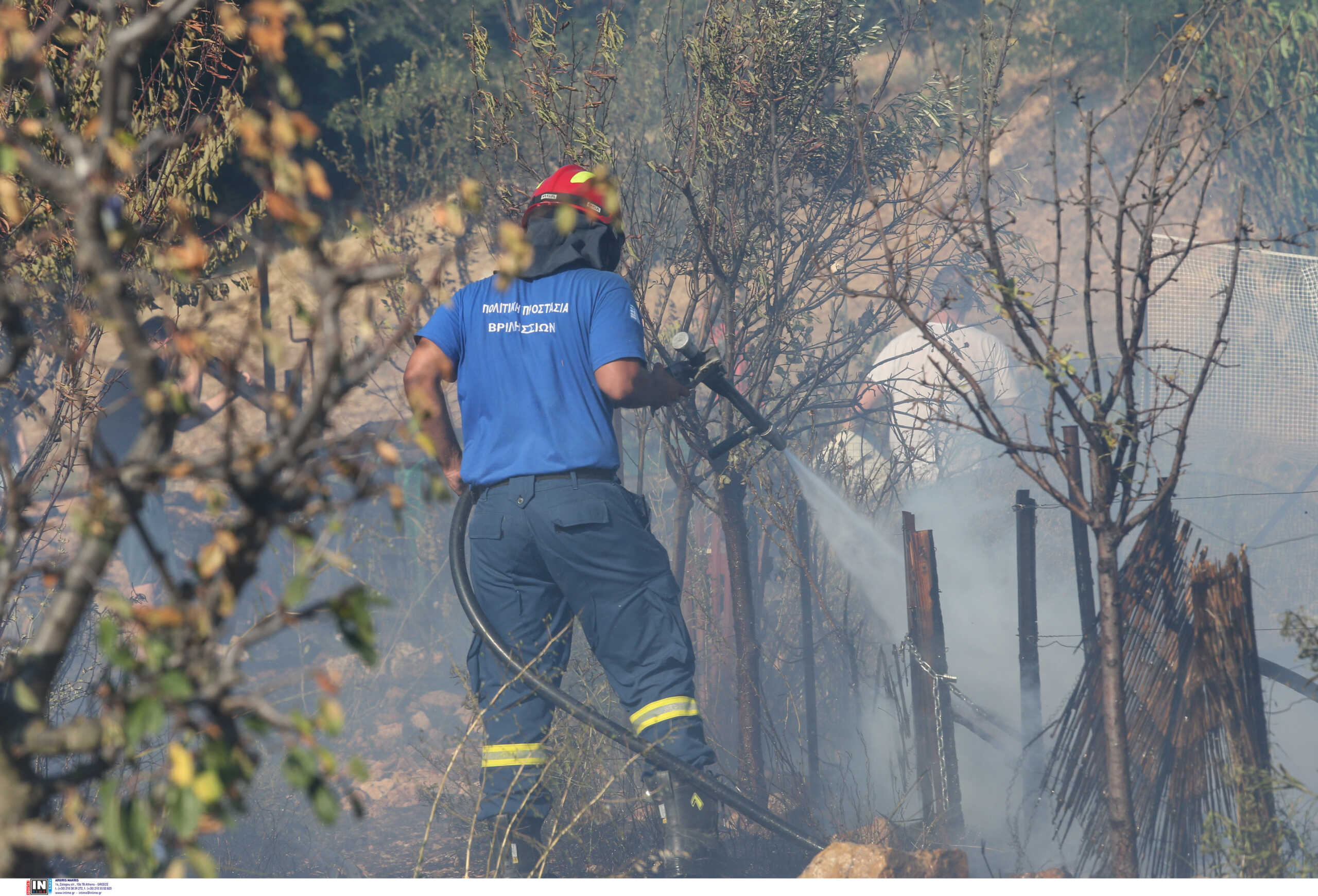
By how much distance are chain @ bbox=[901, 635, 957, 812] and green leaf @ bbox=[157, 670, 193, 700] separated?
3727mm

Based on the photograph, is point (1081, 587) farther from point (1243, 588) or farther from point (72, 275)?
point (72, 275)

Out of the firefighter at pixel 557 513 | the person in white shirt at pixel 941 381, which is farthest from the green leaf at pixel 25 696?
the person in white shirt at pixel 941 381

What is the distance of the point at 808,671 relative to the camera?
5.50 m

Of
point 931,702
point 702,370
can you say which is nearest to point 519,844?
point 702,370

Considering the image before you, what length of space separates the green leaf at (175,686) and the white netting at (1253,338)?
31.0 ft

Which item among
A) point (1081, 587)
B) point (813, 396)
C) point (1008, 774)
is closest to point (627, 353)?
point (1081, 587)

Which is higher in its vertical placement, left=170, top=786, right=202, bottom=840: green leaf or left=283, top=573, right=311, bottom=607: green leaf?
left=283, top=573, right=311, bottom=607: green leaf

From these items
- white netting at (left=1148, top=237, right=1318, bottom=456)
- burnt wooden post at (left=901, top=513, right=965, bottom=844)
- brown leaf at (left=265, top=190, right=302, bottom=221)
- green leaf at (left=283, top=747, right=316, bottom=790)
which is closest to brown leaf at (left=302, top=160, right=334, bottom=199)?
brown leaf at (left=265, top=190, right=302, bottom=221)

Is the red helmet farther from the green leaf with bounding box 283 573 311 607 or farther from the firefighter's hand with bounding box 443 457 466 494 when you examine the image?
the green leaf with bounding box 283 573 311 607

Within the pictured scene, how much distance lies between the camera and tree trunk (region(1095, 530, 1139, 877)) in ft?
9.58

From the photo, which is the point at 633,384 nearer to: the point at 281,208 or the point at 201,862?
the point at 281,208

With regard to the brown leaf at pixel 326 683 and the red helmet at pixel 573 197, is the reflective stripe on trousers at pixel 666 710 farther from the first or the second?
the brown leaf at pixel 326 683

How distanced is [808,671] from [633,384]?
2581 millimetres

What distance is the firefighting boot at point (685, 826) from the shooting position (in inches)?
140
